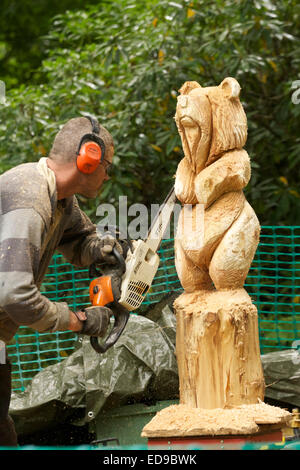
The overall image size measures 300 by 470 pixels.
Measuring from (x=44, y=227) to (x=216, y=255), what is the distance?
943 mm

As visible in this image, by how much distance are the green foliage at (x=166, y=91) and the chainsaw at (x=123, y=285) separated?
2.20 m

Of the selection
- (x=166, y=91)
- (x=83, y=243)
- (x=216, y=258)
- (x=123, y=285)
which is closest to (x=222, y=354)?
(x=216, y=258)

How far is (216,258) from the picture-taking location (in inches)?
134

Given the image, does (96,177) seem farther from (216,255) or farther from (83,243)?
(216,255)

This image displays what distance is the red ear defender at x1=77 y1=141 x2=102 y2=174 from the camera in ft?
10.0

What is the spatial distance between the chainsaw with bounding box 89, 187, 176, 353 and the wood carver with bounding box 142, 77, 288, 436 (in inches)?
8.2

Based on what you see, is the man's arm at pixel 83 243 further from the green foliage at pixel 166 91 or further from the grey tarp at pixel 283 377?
the green foliage at pixel 166 91

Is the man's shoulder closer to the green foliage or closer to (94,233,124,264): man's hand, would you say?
(94,233,124,264): man's hand

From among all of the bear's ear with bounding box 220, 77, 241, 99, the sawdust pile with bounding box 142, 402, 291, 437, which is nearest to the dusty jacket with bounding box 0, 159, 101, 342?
the sawdust pile with bounding box 142, 402, 291, 437

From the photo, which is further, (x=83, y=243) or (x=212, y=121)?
(x=83, y=243)

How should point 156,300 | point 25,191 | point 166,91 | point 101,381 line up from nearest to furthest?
point 25,191, point 101,381, point 156,300, point 166,91

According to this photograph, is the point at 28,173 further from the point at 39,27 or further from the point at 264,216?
the point at 39,27

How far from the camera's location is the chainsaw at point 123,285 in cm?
331

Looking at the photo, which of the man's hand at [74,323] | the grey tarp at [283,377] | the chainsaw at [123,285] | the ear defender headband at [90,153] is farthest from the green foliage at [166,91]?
the man's hand at [74,323]
